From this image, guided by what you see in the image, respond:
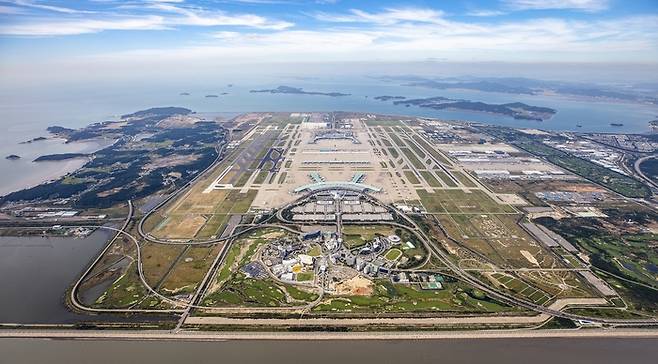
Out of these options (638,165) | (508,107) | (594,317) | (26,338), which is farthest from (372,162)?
(508,107)

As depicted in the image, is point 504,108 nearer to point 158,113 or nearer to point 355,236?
point 355,236

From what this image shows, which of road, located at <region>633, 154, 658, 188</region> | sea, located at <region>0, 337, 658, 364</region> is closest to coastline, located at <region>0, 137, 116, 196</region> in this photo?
sea, located at <region>0, 337, 658, 364</region>

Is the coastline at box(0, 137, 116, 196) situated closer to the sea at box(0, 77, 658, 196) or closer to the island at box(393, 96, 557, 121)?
the sea at box(0, 77, 658, 196)

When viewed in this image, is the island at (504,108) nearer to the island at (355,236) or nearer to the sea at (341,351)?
the island at (355,236)

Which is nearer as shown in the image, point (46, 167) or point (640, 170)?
point (640, 170)

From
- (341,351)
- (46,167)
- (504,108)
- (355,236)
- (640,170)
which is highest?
(504,108)

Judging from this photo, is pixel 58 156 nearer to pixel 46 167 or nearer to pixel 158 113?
pixel 46 167

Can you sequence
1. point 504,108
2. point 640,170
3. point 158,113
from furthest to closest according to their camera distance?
point 504,108
point 158,113
point 640,170

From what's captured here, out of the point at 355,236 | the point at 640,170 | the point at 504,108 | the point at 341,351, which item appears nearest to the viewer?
the point at 341,351

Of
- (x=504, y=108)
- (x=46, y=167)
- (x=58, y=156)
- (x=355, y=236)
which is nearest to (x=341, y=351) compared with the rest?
(x=355, y=236)

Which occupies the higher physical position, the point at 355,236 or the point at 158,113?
the point at 158,113

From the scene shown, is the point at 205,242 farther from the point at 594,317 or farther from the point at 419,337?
the point at 594,317
